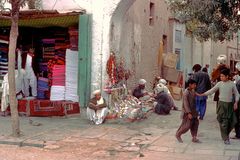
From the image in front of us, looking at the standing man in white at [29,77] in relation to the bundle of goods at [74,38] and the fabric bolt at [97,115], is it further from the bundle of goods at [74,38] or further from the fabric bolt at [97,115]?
the fabric bolt at [97,115]

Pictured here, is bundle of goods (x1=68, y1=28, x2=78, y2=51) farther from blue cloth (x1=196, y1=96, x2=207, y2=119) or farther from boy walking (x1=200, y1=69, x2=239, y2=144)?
boy walking (x1=200, y1=69, x2=239, y2=144)

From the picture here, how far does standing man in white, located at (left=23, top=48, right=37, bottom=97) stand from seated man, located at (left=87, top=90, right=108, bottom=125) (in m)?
2.61

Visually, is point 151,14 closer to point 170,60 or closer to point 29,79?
point 170,60

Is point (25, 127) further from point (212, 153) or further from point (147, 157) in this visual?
point (212, 153)

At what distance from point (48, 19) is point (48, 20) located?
0.39ft

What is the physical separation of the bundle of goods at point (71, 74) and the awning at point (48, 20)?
805 millimetres

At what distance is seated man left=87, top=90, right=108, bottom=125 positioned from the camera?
1089 centimetres

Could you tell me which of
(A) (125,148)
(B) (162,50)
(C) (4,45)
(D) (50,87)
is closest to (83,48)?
(D) (50,87)

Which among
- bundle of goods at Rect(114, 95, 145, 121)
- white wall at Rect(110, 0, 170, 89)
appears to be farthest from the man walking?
white wall at Rect(110, 0, 170, 89)

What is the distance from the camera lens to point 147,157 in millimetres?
7645

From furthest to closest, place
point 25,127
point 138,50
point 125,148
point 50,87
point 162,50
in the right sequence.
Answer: point 162,50
point 138,50
point 50,87
point 25,127
point 125,148

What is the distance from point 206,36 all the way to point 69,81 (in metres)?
3.81

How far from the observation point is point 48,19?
1181 cm

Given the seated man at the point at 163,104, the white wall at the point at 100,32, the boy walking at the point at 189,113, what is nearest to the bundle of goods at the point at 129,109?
the white wall at the point at 100,32
